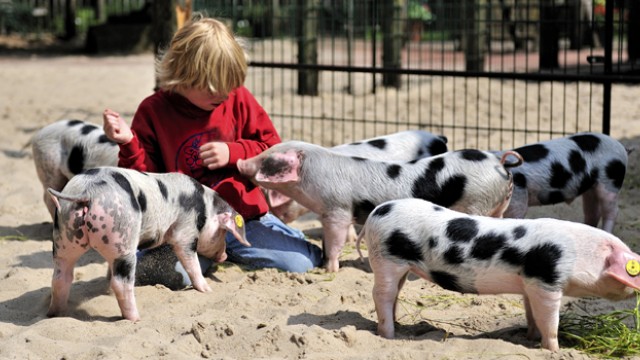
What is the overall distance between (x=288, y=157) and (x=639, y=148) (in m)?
4.18

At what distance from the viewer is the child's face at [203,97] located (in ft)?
16.9

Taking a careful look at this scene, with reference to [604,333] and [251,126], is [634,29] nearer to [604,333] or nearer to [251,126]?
[251,126]

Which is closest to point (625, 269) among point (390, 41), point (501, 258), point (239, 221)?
point (501, 258)

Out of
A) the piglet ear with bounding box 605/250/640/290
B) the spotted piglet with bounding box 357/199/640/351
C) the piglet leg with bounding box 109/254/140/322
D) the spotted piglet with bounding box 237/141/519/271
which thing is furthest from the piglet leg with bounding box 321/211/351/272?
the piglet ear with bounding box 605/250/640/290

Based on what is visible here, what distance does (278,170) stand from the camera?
5324 millimetres

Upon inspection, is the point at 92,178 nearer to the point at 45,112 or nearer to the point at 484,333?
the point at 484,333

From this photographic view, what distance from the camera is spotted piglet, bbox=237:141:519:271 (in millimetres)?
5227

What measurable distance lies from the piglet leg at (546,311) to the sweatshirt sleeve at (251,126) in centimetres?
211


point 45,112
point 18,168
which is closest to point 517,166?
point 18,168

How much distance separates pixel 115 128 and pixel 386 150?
1.99 meters

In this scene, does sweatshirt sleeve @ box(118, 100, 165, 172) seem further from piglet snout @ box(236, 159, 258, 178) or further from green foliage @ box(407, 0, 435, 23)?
green foliage @ box(407, 0, 435, 23)

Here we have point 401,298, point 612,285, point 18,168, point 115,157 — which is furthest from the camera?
point 18,168

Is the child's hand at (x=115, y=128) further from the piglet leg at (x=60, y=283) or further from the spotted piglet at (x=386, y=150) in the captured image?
the spotted piglet at (x=386, y=150)

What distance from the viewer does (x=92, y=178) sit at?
4.23 meters
